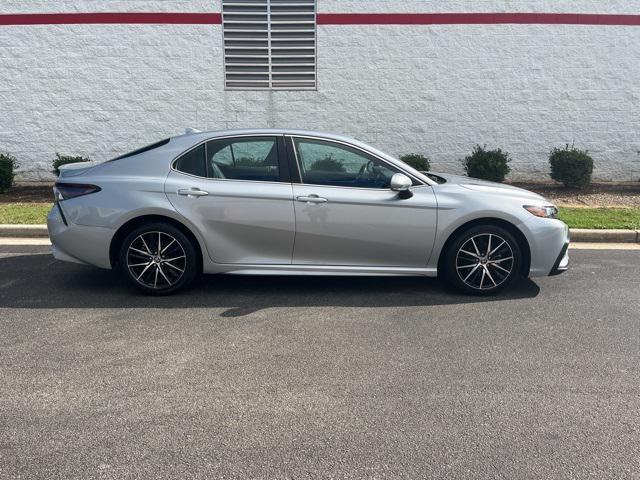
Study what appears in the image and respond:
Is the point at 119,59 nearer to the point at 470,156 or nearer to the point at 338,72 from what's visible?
the point at 338,72

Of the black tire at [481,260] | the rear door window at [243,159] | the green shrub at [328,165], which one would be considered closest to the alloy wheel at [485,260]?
the black tire at [481,260]

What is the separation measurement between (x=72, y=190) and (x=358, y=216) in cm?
272

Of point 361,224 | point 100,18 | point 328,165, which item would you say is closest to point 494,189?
point 361,224

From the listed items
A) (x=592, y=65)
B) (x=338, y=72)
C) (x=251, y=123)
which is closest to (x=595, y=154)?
(x=592, y=65)

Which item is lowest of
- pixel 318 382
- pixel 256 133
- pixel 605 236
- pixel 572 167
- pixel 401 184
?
pixel 318 382

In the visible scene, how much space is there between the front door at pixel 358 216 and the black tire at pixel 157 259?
3.36ft

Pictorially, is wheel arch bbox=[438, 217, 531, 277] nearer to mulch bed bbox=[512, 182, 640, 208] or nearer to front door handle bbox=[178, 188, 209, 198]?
front door handle bbox=[178, 188, 209, 198]

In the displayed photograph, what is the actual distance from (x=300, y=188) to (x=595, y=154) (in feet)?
30.2

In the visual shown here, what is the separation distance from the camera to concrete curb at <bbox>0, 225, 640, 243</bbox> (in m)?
7.97

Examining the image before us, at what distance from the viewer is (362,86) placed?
1180 centimetres

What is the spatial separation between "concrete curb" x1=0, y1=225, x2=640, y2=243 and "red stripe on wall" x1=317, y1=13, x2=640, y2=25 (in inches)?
222

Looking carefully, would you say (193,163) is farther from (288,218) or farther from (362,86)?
(362,86)

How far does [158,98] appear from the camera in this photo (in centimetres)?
1175

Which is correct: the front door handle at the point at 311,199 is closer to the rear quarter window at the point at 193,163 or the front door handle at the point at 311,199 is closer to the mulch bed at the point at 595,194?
the rear quarter window at the point at 193,163
